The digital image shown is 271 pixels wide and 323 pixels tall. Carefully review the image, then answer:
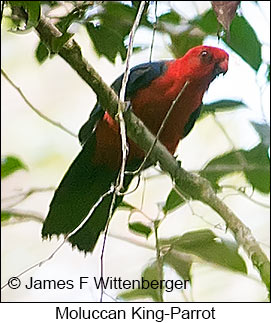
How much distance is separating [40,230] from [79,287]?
5.6 inches

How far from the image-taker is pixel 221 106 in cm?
Answer: 97

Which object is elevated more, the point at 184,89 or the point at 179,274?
the point at 184,89

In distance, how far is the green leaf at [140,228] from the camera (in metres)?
0.94

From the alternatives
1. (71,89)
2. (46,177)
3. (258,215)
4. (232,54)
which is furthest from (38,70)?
(258,215)

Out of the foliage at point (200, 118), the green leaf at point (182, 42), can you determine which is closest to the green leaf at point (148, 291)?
the foliage at point (200, 118)

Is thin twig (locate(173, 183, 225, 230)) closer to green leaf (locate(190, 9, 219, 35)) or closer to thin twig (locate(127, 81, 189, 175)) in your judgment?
thin twig (locate(127, 81, 189, 175))

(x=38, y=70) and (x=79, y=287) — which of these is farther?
(x=38, y=70)

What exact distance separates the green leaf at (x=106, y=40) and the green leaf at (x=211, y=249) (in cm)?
30

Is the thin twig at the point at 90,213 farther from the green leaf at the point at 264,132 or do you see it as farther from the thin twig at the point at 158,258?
the green leaf at the point at 264,132

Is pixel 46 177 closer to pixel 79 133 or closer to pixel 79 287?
pixel 79 133

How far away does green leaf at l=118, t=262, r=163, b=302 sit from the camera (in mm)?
834

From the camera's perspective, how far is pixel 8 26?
0.90 meters

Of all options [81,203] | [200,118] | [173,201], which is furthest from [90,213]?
[200,118]
